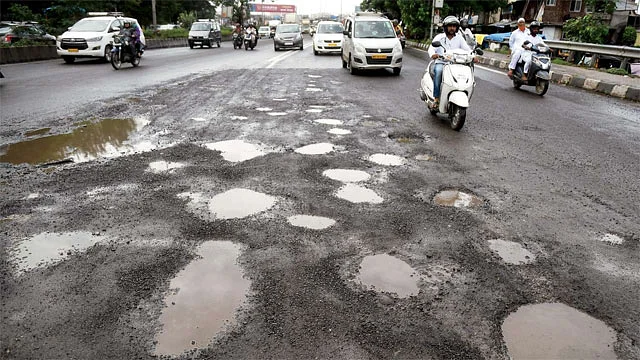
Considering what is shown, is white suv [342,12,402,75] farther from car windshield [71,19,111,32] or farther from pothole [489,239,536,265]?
pothole [489,239,536,265]

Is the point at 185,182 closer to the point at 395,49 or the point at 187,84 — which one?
the point at 187,84

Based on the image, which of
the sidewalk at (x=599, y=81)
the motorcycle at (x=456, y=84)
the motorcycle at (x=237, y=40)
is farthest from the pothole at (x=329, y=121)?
the motorcycle at (x=237, y=40)

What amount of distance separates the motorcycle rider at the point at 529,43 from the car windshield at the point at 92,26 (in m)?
14.3

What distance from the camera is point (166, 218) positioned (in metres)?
3.29

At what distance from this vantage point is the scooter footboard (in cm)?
620

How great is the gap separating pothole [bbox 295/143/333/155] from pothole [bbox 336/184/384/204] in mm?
1153

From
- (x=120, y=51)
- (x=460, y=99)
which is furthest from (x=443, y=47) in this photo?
(x=120, y=51)

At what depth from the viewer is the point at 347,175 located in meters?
4.36

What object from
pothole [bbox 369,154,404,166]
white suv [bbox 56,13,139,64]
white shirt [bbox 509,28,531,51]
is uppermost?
white shirt [bbox 509,28,531,51]

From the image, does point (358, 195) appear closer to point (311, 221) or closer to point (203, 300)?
point (311, 221)

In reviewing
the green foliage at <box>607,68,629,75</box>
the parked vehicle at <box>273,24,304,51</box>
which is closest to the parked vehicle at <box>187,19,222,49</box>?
the parked vehicle at <box>273,24,304,51</box>

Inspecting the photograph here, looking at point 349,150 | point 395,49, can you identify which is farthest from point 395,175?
point 395,49

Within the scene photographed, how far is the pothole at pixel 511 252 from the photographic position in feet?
9.23

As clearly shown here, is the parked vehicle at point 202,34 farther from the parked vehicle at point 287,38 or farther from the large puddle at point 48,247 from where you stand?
the large puddle at point 48,247
